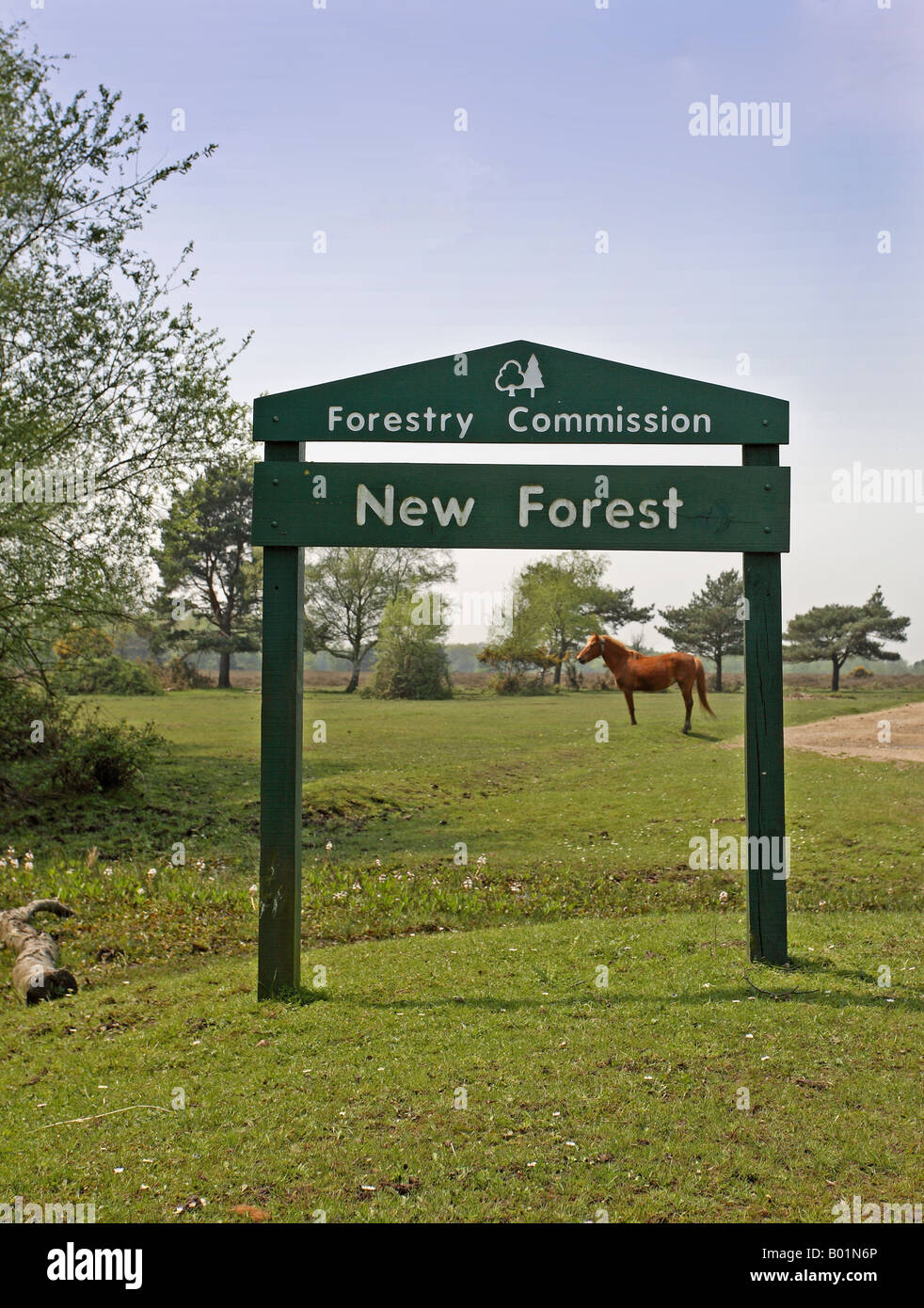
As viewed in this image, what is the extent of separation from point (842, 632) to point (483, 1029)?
93.9 feet

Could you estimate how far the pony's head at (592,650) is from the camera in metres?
15.0

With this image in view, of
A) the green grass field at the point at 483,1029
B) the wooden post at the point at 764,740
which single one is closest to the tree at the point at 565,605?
the green grass field at the point at 483,1029

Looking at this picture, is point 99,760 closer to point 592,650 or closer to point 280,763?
point 592,650

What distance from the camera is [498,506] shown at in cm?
654

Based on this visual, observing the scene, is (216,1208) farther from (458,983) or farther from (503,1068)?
(458,983)

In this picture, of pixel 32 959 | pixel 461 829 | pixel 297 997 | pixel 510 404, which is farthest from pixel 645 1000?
pixel 461 829

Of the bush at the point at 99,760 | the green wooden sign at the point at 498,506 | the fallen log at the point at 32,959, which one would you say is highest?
the green wooden sign at the point at 498,506

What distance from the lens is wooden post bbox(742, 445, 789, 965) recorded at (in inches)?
265

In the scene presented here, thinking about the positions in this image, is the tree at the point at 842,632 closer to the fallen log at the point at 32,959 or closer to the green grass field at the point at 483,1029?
the green grass field at the point at 483,1029

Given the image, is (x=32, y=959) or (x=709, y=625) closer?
(x=32, y=959)

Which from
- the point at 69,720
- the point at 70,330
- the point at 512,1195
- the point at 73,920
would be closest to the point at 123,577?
the point at 69,720

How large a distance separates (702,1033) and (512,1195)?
81.8 inches

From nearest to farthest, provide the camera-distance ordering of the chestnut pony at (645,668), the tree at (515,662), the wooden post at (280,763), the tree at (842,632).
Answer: the wooden post at (280,763), the chestnut pony at (645,668), the tree at (515,662), the tree at (842,632)

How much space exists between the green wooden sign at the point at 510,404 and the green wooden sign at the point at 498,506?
0.24 meters
